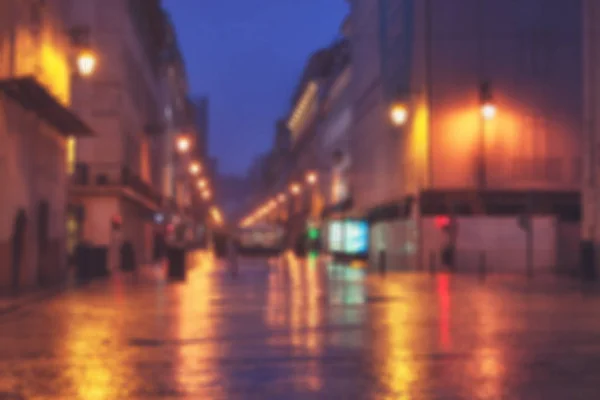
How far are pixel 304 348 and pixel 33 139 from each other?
19.0 meters

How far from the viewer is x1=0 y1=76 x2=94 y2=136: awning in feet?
82.7

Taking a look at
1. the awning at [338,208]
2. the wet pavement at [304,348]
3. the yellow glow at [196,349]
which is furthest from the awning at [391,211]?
the yellow glow at [196,349]

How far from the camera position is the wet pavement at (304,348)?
30.2 feet

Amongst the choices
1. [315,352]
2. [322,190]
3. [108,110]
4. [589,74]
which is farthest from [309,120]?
[315,352]

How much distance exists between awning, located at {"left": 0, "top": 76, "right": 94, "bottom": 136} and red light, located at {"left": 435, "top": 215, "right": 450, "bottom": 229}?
15146 millimetres

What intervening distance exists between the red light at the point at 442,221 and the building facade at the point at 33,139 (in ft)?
50.1

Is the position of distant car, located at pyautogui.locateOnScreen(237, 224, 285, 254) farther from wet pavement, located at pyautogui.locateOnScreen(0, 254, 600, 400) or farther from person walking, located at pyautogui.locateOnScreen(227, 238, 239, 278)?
wet pavement, located at pyautogui.locateOnScreen(0, 254, 600, 400)

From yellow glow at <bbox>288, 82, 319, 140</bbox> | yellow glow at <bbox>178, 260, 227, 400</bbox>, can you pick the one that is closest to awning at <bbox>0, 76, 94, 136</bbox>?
yellow glow at <bbox>178, 260, 227, 400</bbox>

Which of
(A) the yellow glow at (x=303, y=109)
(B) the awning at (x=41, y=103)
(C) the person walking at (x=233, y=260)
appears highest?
(A) the yellow glow at (x=303, y=109)

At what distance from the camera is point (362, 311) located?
1956 cm

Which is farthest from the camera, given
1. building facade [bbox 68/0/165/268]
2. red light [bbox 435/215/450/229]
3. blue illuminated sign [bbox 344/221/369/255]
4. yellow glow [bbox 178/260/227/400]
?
blue illuminated sign [bbox 344/221/369/255]

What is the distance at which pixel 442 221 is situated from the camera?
41.8 m

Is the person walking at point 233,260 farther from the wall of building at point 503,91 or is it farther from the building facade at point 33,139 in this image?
the wall of building at point 503,91

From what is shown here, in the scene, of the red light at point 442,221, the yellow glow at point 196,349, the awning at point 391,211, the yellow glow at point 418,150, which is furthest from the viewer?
the awning at point 391,211
